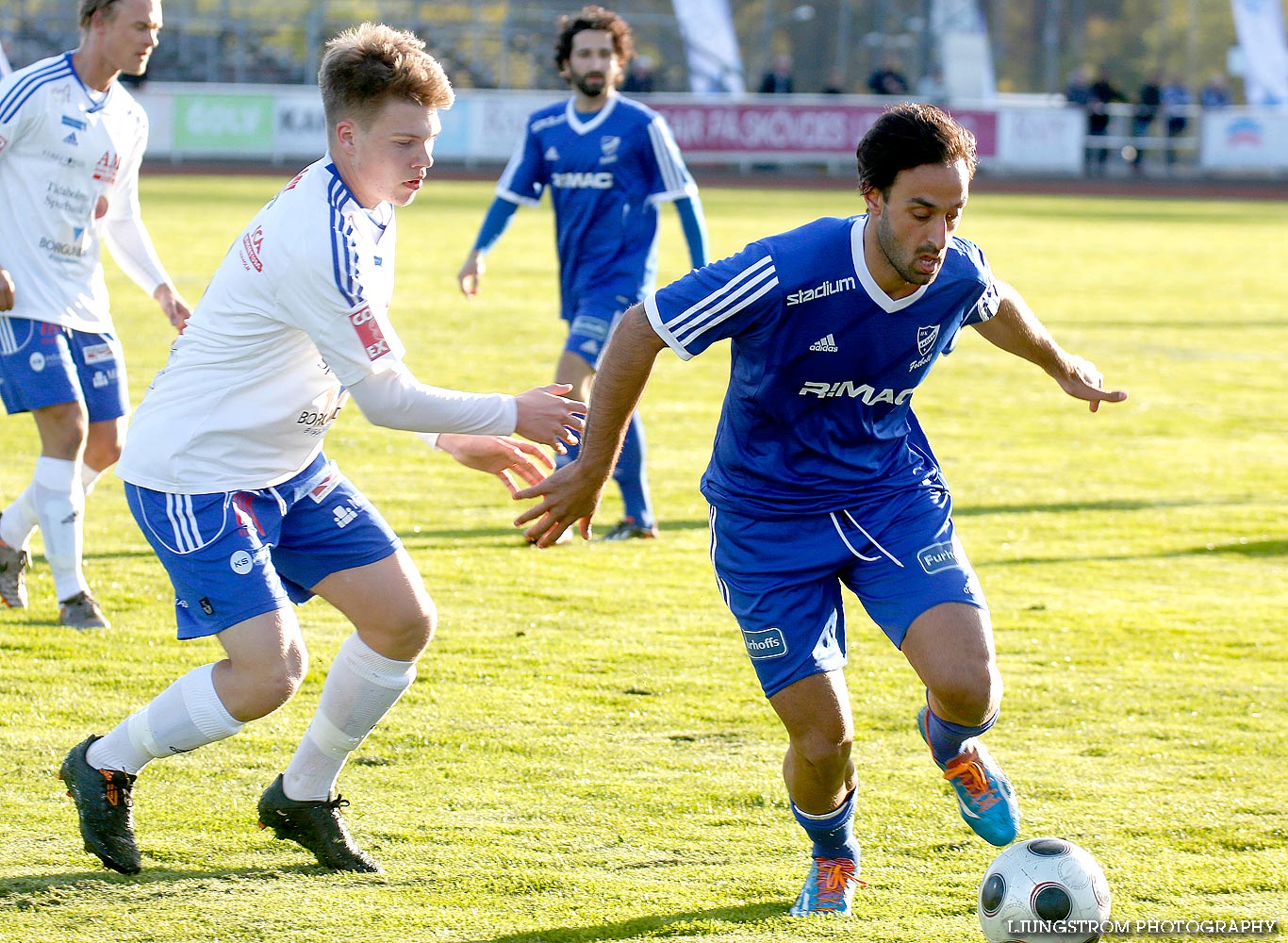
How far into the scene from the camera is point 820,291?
3.81 m

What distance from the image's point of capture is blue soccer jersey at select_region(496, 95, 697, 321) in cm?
809

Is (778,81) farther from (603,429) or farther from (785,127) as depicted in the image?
(603,429)

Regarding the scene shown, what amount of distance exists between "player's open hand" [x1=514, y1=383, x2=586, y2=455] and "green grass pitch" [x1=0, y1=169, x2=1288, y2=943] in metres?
1.11

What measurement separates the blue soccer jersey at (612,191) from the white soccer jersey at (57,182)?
2.51 meters

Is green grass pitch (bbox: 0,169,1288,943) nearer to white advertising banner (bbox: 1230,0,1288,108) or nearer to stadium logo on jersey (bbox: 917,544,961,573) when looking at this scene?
stadium logo on jersey (bbox: 917,544,961,573)

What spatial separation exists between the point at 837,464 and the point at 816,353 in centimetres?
31

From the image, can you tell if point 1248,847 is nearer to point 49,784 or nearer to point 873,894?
point 873,894

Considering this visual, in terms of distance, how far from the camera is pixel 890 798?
4762mm

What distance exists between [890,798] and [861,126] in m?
31.4

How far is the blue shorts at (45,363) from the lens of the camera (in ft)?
19.7

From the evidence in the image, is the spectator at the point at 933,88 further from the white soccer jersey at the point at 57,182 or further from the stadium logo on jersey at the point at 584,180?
the white soccer jersey at the point at 57,182

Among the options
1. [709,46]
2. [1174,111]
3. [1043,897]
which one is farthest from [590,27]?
[1174,111]

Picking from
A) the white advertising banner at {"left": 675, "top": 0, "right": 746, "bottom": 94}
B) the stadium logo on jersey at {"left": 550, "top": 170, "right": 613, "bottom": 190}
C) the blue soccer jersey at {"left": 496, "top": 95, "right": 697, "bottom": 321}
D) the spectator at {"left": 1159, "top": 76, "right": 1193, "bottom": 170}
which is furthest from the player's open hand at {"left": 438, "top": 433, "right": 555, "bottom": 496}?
the spectator at {"left": 1159, "top": 76, "right": 1193, "bottom": 170}

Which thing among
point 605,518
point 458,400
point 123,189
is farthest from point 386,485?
point 458,400
